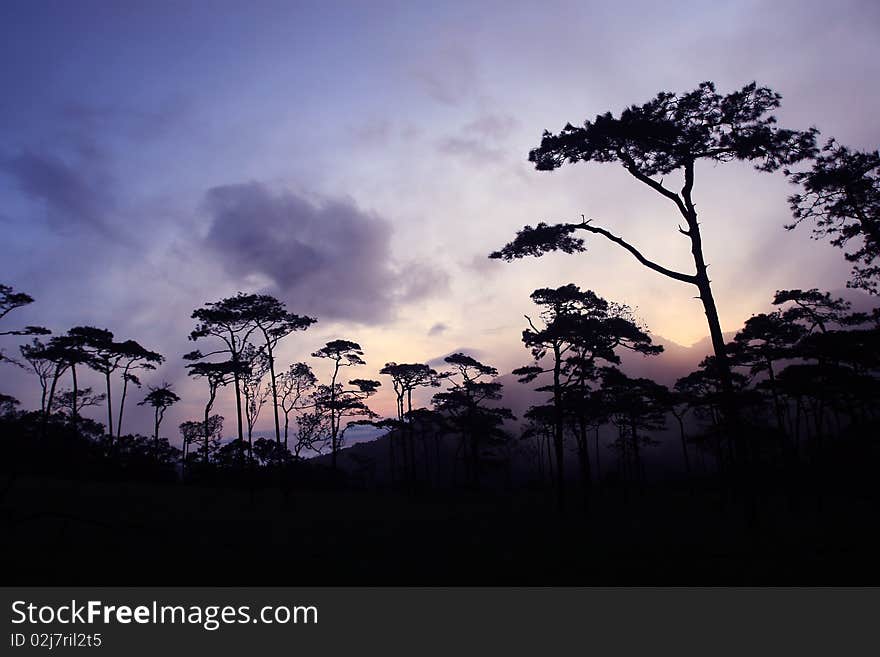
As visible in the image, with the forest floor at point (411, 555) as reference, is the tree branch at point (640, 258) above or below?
above

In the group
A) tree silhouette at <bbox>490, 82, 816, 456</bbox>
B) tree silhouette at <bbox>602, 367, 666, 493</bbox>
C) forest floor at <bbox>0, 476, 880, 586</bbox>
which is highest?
tree silhouette at <bbox>490, 82, 816, 456</bbox>

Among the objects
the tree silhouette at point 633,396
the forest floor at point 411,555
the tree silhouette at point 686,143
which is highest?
the tree silhouette at point 686,143

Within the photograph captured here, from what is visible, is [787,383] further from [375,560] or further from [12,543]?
[12,543]

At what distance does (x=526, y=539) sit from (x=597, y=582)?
19.6ft

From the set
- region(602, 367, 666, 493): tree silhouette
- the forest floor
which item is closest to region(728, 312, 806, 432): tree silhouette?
region(602, 367, 666, 493): tree silhouette

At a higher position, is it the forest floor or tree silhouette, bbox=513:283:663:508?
tree silhouette, bbox=513:283:663:508

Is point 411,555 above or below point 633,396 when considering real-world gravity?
below

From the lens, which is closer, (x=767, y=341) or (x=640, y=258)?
(x=640, y=258)

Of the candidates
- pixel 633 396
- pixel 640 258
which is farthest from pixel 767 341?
pixel 640 258

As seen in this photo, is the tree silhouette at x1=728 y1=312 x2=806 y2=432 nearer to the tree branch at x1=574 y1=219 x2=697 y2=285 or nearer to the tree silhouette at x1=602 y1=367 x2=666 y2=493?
the tree silhouette at x1=602 y1=367 x2=666 y2=493

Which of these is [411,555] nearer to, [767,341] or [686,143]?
[686,143]

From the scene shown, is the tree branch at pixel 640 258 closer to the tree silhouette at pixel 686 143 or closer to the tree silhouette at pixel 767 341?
the tree silhouette at pixel 686 143

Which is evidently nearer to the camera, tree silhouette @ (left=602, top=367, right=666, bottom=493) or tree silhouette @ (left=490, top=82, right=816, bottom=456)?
tree silhouette @ (left=490, top=82, right=816, bottom=456)

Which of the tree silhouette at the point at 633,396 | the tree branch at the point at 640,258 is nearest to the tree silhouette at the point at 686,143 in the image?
the tree branch at the point at 640,258
